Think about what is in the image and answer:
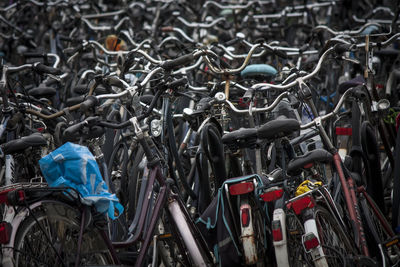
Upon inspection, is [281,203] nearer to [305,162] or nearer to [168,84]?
[305,162]

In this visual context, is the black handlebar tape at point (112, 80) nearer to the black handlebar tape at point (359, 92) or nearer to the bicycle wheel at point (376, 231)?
the black handlebar tape at point (359, 92)

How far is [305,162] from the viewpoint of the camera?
3488 millimetres

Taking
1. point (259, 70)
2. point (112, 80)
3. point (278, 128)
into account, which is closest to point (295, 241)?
point (278, 128)

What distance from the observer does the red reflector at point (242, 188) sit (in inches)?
138

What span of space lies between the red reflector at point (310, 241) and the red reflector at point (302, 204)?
0.53 feet

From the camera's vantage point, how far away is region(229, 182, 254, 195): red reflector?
3507 millimetres

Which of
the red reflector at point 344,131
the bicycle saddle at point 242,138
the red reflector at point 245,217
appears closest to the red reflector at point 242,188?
the red reflector at point 245,217

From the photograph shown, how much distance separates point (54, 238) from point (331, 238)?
1731mm

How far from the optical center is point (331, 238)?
348 centimetres

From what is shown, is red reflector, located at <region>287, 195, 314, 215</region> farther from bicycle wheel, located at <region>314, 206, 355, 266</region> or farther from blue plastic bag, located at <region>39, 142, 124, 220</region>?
blue plastic bag, located at <region>39, 142, 124, 220</region>

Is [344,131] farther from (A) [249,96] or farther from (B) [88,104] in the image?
(B) [88,104]

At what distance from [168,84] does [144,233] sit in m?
1.19

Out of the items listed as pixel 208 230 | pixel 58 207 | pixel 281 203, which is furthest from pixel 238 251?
pixel 58 207

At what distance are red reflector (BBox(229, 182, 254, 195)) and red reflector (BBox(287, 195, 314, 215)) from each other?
0.35m
